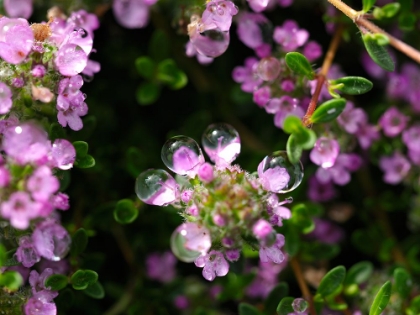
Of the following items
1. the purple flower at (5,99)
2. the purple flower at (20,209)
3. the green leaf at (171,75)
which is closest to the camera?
the purple flower at (20,209)

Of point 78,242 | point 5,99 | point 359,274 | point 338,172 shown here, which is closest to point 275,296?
point 359,274

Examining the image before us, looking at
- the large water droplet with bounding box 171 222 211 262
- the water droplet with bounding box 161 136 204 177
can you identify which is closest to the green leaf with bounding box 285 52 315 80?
the water droplet with bounding box 161 136 204 177

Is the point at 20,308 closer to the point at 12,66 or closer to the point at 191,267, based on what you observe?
the point at 12,66

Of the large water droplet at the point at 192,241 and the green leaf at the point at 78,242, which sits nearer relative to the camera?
the large water droplet at the point at 192,241

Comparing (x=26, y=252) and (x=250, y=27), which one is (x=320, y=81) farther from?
(x=26, y=252)

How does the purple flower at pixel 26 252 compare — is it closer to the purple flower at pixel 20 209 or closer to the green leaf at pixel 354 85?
the purple flower at pixel 20 209

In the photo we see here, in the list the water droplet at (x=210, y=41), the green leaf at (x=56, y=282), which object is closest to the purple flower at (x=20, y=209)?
the green leaf at (x=56, y=282)
